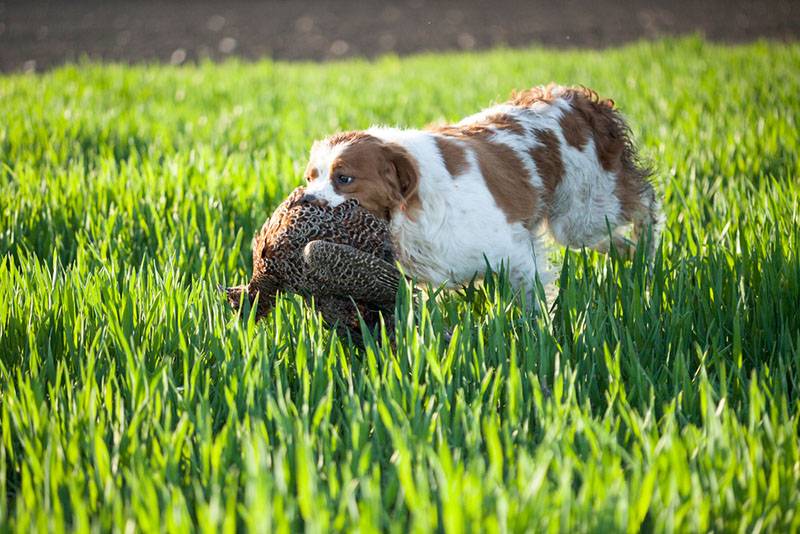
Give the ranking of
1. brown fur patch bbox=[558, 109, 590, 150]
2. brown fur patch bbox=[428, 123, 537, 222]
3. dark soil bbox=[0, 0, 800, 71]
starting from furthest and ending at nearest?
dark soil bbox=[0, 0, 800, 71]
brown fur patch bbox=[558, 109, 590, 150]
brown fur patch bbox=[428, 123, 537, 222]

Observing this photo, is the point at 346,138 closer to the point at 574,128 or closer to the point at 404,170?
the point at 404,170

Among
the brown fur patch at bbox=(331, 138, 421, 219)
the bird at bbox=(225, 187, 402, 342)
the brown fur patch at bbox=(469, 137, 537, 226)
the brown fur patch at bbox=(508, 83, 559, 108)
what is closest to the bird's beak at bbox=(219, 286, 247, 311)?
the bird at bbox=(225, 187, 402, 342)

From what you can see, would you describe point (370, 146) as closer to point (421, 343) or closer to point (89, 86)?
point (421, 343)

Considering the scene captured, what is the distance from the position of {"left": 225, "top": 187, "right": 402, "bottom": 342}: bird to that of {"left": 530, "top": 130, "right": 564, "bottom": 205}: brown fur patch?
0.88 m

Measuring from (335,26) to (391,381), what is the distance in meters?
15.8

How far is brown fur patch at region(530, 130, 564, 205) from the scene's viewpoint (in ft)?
10.4

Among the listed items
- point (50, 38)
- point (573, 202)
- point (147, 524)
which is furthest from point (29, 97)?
point (50, 38)

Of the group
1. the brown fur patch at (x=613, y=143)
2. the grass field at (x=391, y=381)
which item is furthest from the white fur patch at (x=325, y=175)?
the brown fur patch at (x=613, y=143)

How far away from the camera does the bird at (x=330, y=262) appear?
2.38 m

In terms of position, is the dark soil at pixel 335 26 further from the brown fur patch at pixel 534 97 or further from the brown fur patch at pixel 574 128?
the brown fur patch at pixel 574 128

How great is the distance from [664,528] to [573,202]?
2097 mm

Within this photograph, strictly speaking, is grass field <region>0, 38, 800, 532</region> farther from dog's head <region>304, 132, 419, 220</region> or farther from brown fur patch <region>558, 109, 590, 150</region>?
brown fur patch <region>558, 109, 590, 150</region>

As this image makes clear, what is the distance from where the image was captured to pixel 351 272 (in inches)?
94.3

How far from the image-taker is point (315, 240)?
237cm
